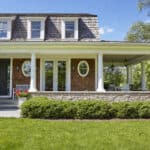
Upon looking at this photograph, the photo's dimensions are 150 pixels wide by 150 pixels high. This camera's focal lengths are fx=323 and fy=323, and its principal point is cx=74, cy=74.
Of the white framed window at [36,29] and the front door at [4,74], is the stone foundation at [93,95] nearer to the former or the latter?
the front door at [4,74]

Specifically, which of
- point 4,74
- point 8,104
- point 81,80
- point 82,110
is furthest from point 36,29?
point 82,110

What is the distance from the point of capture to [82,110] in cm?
1407

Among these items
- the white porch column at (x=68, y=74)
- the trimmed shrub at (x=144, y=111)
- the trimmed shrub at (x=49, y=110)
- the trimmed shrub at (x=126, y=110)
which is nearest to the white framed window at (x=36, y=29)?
the white porch column at (x=68, y=74)

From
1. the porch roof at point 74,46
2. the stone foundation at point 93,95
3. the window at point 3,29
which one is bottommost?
the stone foundation at point 93,95

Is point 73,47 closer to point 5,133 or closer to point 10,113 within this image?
point 10,113

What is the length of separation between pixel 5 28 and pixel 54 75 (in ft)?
15.0

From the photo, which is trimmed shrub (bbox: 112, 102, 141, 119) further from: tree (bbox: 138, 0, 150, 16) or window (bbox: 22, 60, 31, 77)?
tree (bbox: 138, 0, 150, 16)

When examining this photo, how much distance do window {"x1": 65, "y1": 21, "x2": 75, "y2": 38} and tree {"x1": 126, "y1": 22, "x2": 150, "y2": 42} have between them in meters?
21.3

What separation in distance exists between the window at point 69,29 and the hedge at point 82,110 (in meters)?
8.22

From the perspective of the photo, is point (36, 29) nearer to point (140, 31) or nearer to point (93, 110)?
point (93, 110)

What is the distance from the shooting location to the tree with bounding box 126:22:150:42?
136ft

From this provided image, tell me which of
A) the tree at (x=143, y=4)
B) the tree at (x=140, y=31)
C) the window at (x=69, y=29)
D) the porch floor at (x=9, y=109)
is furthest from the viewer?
the tree at (x=140, y=31)

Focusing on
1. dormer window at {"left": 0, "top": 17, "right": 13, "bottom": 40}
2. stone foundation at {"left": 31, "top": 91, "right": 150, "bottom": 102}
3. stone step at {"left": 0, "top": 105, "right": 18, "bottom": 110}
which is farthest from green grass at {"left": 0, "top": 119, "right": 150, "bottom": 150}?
dormer window at {"left": 0, "top": 17, "right": 13, "bottom": 40}

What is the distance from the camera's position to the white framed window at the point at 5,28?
838 inches
